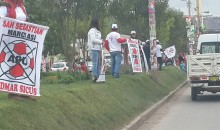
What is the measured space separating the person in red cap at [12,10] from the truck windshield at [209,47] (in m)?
13.7

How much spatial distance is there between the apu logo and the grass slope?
0.47 m

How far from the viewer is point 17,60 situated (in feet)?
26.3

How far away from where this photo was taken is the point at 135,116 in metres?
13.1

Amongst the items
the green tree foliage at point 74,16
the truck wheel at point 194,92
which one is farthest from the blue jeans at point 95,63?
the green tree foliage at point 74,16

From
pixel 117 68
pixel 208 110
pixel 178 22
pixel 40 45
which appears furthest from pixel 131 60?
pixel 178 22

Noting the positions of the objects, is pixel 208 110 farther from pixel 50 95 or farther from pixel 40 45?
pixel 40 45

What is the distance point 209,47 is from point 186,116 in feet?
23.7

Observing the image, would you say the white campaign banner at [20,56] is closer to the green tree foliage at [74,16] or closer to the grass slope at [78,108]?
the grass slope at [78,108]

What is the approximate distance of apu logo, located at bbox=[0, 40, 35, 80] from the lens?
25.8 ft

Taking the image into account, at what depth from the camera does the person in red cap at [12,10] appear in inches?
324

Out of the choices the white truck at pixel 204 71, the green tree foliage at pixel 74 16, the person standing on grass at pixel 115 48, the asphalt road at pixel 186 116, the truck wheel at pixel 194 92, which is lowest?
the asphalt road at pixel 186 116

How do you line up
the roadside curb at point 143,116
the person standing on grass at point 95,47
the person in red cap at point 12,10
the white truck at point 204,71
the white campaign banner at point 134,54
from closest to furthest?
the person in red cap at point 12,10 < the roadside curb at point 143,116 < the person standing on grass at point 95,47 < the white truck at point 204,71 < the white campaign banner at point 134,54

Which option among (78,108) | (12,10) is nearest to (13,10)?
(12,10)

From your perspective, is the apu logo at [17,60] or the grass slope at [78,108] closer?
the grass slope at [78,108]
